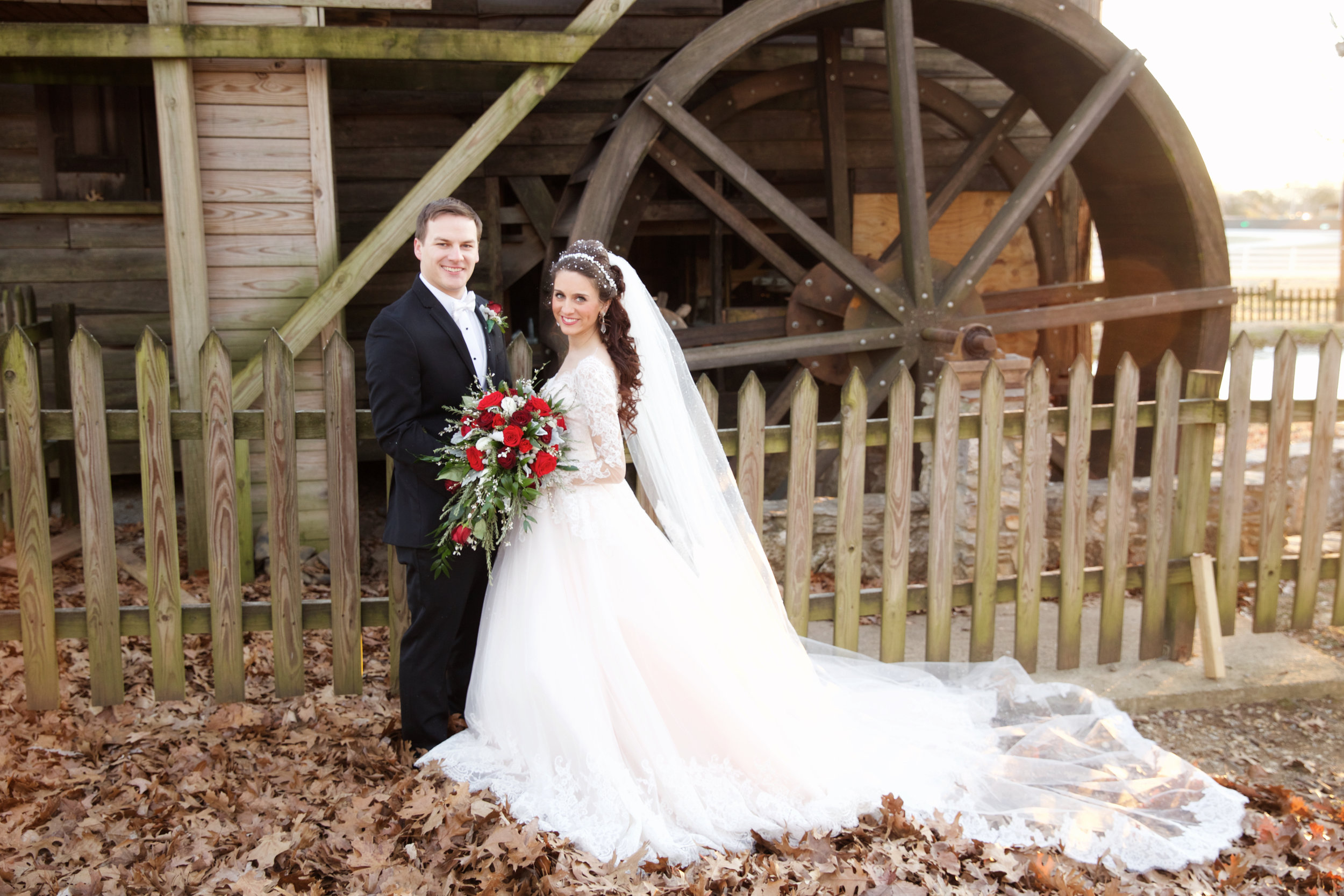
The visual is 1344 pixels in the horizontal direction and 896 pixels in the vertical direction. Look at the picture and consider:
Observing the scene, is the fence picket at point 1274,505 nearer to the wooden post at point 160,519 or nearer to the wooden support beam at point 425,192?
the wooden support beam at point 425,192

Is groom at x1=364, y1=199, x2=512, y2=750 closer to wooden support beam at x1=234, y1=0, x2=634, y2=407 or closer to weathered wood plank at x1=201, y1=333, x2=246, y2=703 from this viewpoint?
weathered wood plank at x1=201, y1=333, x2=246, y2=703

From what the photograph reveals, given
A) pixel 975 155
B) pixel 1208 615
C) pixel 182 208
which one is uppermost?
pixel 975 155

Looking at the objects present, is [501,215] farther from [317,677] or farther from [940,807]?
[940,807]

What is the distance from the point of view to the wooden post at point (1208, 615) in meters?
4.22

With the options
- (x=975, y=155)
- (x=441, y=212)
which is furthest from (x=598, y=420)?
(x=975, y=155)

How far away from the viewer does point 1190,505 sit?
436 cm

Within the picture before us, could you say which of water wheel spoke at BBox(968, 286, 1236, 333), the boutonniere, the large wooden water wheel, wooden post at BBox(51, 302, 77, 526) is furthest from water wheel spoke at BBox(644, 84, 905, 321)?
wooden post at BBox(51, 302, 77, 526)

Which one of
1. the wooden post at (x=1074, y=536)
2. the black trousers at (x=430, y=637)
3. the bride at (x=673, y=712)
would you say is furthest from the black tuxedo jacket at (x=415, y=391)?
the wooden post at (x=1074, y=536)

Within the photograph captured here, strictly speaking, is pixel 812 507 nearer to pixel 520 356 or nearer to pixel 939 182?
pixel 520 356

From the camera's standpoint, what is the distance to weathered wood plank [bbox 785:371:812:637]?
3.80m

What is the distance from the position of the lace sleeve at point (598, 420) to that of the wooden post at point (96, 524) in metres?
1.57

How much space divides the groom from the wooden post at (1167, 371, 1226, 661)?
9.70 feet

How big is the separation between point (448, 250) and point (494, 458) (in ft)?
2.09

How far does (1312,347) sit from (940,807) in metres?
19.3
